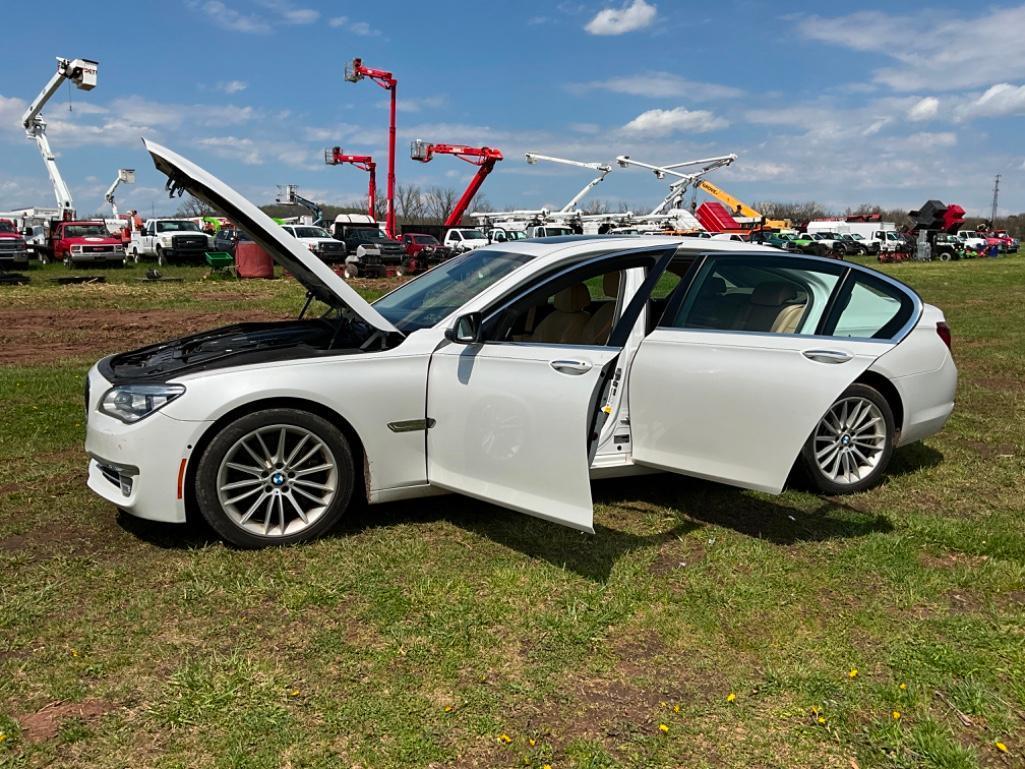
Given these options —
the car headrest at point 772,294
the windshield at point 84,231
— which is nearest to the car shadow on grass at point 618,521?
the car headrest at point 772,294

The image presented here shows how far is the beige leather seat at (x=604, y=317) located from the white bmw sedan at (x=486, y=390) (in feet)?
0.08

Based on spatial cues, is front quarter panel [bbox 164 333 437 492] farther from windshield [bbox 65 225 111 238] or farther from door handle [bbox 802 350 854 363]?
windshield [bbox 65 225 111 238]

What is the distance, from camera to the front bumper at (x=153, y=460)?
12.3 feet

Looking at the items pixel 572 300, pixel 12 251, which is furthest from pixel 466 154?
pixel 572 300

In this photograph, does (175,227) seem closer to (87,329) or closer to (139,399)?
(87,329)

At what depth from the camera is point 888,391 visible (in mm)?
5070

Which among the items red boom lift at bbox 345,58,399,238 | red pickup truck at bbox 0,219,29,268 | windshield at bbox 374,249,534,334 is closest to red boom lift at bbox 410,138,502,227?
red boom lift at bbox 345,58,399,238

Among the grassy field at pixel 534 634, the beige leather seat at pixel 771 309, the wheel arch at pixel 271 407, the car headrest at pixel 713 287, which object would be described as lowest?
the grassy field at pixel 534 634

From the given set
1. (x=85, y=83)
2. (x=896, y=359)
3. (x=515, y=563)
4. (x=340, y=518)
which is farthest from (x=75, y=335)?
(x=85, y=83)

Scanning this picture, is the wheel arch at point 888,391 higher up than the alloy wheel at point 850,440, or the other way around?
the wheel arch at point 888,391

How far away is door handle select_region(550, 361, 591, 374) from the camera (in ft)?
12.3

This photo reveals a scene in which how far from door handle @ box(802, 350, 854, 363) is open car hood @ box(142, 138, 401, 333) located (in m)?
2.14

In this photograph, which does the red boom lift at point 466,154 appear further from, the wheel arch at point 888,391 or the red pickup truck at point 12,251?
the wheel arch at point 888,391

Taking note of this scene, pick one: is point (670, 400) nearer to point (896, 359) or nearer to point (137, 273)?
point (896, 359)
